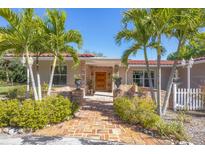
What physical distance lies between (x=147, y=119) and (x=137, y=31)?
12.7 feet

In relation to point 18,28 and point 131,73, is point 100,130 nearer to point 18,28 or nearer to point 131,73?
point 18,28

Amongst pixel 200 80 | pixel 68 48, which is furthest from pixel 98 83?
pixel 68 48

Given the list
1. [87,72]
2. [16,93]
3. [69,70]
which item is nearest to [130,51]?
[69,70]

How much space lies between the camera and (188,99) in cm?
1101

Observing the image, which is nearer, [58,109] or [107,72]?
[58,109]

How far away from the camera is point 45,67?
16109mm

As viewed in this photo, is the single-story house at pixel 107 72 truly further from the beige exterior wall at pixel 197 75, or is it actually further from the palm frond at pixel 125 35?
the palm frond at pixel 125 35

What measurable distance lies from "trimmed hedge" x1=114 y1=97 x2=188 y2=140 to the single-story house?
6257 millimetres

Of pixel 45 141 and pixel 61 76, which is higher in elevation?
pixel 61 76

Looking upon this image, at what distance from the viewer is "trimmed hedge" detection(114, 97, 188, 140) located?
20.6 feet

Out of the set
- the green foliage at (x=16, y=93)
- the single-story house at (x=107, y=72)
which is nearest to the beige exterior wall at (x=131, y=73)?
the single-story house at (x=107, y=72)

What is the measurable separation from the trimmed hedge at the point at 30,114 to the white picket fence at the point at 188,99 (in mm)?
6178
